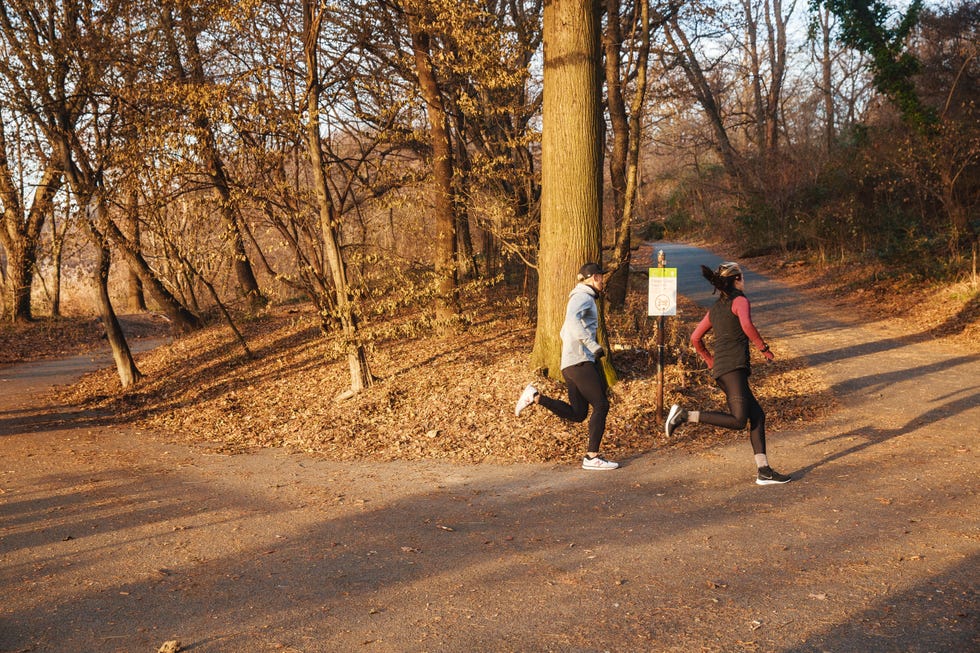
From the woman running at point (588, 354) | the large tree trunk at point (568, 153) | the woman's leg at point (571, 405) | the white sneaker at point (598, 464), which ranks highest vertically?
the large tree trunk at point (568, 153)

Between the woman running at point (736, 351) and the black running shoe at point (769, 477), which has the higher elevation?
the woman running at point (736, 351)

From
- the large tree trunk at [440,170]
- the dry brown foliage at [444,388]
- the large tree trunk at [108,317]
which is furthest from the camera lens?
the large tree trunk at [108,317]

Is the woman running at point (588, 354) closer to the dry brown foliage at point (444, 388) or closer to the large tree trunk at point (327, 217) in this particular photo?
the dry brown foliage at point (444, 388)

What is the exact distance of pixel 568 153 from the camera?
416 inches

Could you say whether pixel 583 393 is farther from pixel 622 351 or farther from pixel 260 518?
pixel 622 351

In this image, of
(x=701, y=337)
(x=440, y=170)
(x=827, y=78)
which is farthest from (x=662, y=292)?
(x=827, y=78)

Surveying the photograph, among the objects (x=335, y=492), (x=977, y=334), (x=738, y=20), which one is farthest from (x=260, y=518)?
(x=738, y=20)

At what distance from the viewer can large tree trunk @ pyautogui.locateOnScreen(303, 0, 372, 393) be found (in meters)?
11.3

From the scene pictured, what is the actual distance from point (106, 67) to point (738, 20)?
548 inches

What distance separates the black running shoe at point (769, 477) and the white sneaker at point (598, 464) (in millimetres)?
1417

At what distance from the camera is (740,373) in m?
7.33

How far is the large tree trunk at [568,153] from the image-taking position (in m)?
10.4

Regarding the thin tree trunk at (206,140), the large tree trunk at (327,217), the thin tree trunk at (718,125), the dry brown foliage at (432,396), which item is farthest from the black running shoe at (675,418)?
the thin tree trunk at (718,125)

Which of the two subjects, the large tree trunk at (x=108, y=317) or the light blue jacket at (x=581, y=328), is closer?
the light blue jacket at (x=581, y=328)
